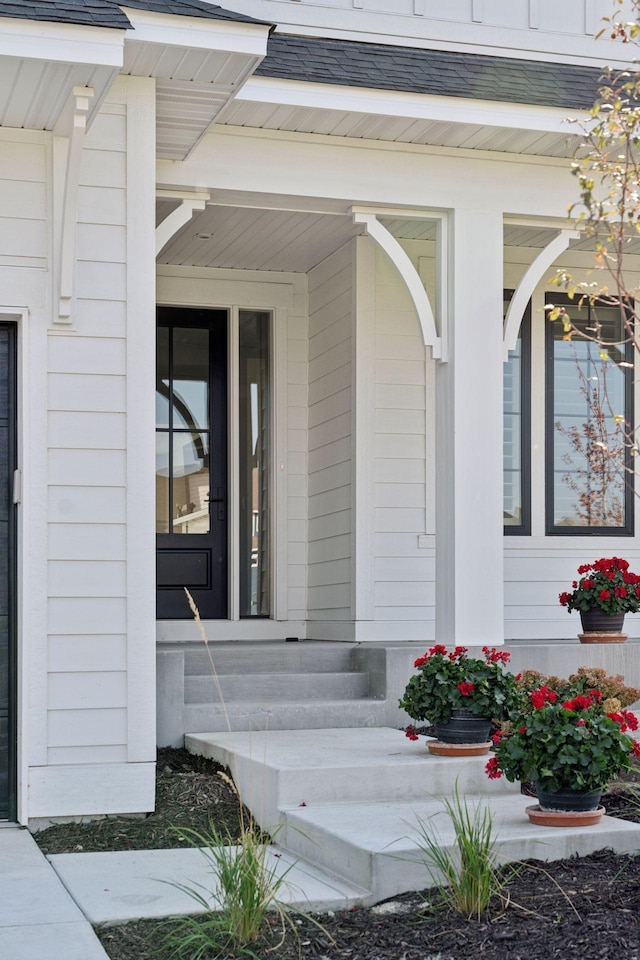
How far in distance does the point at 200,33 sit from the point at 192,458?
381 cm

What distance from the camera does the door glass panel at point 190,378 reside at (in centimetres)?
821

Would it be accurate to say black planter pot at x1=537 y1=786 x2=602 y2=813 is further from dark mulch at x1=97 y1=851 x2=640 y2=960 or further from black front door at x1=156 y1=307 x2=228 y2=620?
black front door at x1=156 y1=307 x2=228 y2=620

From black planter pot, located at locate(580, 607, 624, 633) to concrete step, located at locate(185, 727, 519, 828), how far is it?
197 centimetres

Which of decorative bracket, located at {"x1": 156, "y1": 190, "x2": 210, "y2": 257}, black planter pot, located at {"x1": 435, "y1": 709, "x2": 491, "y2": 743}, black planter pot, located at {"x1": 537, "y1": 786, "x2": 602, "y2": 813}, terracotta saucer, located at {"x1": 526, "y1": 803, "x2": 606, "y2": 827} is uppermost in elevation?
decorative bracket, located at {"x1": 156, "y1": 190, "x2": 210, "y2": 257}

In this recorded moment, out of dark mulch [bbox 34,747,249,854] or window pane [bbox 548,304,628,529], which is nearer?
dark mulch [bbox 34,747,249,854]

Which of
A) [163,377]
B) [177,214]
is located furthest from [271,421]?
[177,214]

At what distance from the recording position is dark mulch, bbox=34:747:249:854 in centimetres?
478

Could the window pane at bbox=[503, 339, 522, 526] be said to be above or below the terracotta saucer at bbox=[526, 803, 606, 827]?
above

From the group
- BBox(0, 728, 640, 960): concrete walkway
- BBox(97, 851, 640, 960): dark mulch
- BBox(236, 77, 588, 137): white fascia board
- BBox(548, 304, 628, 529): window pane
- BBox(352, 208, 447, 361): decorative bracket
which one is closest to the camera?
BBox(97, 851, 640, 960): dark mulch

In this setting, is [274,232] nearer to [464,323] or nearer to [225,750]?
[464,323]

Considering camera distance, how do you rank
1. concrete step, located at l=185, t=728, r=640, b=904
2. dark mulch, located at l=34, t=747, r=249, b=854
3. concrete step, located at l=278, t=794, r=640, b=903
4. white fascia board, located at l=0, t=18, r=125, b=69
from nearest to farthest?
concrete step, located at l=278, t=794, r=640, b=903, concrete step, located at l=185, t=728, r=640, b=904, white fascia board, located at l=0, t=18, r=125, b=69, dark mulch, located at l=34, t=747, r=249, b=854

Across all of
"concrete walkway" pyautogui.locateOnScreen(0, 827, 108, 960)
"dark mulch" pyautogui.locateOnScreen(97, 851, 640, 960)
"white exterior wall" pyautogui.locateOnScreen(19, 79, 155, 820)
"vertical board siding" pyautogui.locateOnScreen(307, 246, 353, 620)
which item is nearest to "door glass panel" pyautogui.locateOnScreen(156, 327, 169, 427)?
"vertical board siding" pyautogui.locateOnScreen(307, 246, 353, 620)

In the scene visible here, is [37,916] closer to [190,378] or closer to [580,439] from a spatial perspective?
[190,378]

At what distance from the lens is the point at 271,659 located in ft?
22.5
